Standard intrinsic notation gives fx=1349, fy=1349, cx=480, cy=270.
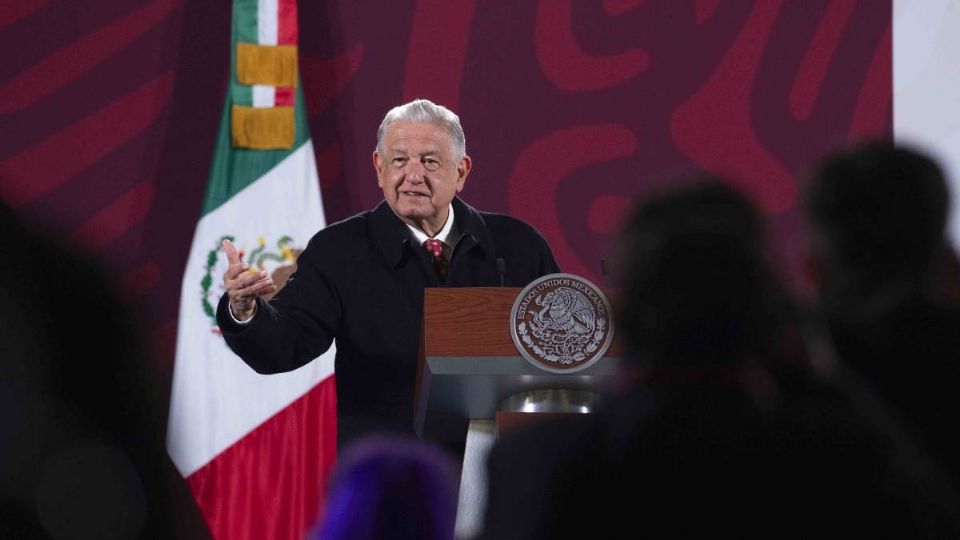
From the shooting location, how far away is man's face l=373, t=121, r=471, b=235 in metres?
3.46

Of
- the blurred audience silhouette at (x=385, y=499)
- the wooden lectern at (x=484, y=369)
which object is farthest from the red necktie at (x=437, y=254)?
the blurred audience silhouette at (x=385, y=499)

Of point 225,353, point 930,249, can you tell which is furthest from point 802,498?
point 225,353

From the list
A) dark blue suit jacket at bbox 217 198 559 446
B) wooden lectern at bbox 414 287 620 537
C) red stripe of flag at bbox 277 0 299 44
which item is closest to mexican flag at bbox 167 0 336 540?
red stripe of flag at bbox 277 0 299 44

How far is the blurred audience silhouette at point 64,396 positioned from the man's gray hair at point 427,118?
9.29ft

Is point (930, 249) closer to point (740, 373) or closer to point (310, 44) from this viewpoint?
point (740, 373)

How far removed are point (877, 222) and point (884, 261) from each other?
0.05m

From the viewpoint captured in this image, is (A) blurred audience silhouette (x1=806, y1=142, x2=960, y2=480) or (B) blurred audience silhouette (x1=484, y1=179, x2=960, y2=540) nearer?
(B) blurred audience silhouette (x1=484, y1=179, x2=960, y2=540)

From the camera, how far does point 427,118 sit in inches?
140

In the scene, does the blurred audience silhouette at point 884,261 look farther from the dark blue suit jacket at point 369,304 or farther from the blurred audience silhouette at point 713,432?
the dark blue suit jacket at point 369,304

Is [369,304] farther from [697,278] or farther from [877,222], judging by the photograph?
[697,278]

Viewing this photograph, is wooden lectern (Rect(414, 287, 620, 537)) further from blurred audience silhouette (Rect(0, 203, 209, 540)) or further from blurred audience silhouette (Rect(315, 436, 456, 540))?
blurred audience silhouette (Rect(0, 203, 209, 540))

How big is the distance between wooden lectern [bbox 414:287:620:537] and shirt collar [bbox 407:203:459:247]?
95 centimetres

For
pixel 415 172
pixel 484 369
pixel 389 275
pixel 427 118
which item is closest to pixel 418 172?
pixel 415 172

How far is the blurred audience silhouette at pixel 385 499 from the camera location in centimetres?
112
